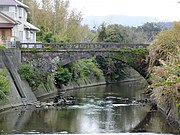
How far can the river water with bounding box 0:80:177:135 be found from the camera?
3703 cm

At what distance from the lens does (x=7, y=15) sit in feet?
200

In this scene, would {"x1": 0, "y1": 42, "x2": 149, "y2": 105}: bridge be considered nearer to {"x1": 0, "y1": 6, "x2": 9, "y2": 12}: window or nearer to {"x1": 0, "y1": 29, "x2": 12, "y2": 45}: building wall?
{"x1": 0, "y1": 29, "x2": 12, "y2": 45}: building wall

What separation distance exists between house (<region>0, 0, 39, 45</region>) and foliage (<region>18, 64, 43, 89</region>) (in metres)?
5.53

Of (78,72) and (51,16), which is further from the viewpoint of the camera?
(51,16)

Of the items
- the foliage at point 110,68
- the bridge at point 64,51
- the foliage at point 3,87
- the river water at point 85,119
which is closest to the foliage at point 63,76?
the bridge at point 64,51

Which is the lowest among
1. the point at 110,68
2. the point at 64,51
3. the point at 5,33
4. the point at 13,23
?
the point at 110,68

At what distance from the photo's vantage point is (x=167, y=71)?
39.7 meters

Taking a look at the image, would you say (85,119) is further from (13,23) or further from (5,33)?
(5,33)

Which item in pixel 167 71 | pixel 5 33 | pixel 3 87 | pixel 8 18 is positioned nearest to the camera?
pixel 167 71

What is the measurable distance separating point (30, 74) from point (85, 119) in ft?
49.7

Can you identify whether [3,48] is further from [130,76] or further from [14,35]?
[130,76]

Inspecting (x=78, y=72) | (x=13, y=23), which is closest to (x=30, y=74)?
(x=13, y=23)

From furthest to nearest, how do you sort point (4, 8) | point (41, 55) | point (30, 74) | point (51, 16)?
point (51, 16) → point (4, 8) → point (41, 55) → point (30, 74)

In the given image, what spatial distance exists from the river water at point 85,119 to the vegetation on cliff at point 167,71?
5.84 ft
